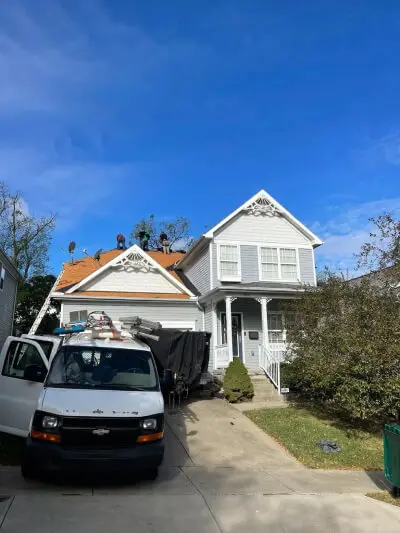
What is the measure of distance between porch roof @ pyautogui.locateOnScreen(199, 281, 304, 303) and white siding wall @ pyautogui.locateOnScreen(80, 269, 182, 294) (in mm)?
2501

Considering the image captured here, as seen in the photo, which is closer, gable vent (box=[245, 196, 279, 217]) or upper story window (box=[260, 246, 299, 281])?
upper story window (box=[260, 246, 299, 281])

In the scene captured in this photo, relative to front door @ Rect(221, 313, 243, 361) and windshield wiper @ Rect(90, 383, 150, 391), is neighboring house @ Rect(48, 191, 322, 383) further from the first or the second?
windshield wiper @ Rect(90, 383, 150, 391)

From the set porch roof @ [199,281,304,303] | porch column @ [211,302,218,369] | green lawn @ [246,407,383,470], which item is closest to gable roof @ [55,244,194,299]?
porch column @ [211,302,218,369]

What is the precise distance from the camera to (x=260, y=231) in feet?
64.3

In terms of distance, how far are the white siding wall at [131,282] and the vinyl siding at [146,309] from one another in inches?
28.0

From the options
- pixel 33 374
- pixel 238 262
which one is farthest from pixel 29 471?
pixel 238 262

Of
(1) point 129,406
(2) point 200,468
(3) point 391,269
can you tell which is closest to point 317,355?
(3) point 391,269

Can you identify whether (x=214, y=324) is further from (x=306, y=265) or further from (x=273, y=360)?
(x=306, y=265)

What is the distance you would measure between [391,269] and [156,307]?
9.48 m

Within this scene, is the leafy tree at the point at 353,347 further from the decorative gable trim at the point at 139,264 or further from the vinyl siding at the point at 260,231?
the decorative gable trim at the point at 139,264

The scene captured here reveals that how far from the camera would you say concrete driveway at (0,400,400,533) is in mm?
4781

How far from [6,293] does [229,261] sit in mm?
9004

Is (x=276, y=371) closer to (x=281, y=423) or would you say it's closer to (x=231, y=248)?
(x=281, y=423)

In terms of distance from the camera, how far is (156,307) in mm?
18281
